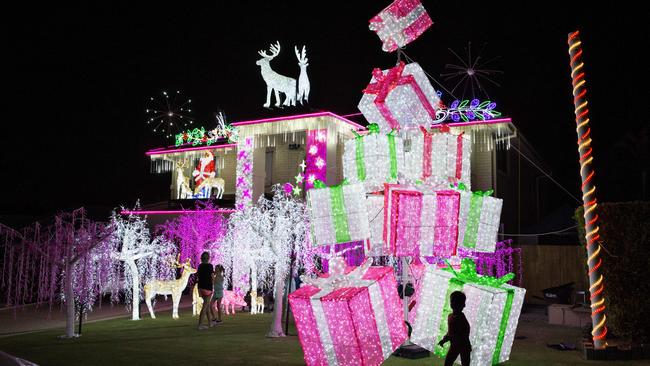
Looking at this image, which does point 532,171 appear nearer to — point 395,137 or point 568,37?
point 568,37

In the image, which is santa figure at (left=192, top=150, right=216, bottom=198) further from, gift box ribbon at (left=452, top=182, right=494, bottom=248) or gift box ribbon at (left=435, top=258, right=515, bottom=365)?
gift box ribbon at (left=435, top=258, right=515, bottom=365)

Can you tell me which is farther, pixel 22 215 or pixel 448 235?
pixel 22 215

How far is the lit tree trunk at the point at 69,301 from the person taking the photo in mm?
10727

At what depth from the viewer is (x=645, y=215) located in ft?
28.8

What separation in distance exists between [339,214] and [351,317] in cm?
145

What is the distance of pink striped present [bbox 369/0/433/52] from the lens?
26.9 ft

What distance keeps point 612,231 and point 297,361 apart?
560 centimetres

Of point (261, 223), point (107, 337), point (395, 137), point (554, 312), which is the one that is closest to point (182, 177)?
point (261, 223)

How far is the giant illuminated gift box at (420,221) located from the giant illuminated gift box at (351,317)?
44 cm

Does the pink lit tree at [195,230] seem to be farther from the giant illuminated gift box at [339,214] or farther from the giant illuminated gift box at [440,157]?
the giant illuminated gift box at [440,157]

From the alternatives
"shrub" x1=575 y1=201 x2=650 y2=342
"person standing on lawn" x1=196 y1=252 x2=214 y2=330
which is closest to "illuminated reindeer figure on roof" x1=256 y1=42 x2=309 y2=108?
"person standing on lawn" x1=196 y1=252 x2=214 y2=330

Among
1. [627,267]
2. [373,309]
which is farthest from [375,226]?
[627,267]

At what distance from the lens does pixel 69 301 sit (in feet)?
35.6

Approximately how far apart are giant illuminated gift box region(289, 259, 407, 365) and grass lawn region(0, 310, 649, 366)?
4.46 feet
